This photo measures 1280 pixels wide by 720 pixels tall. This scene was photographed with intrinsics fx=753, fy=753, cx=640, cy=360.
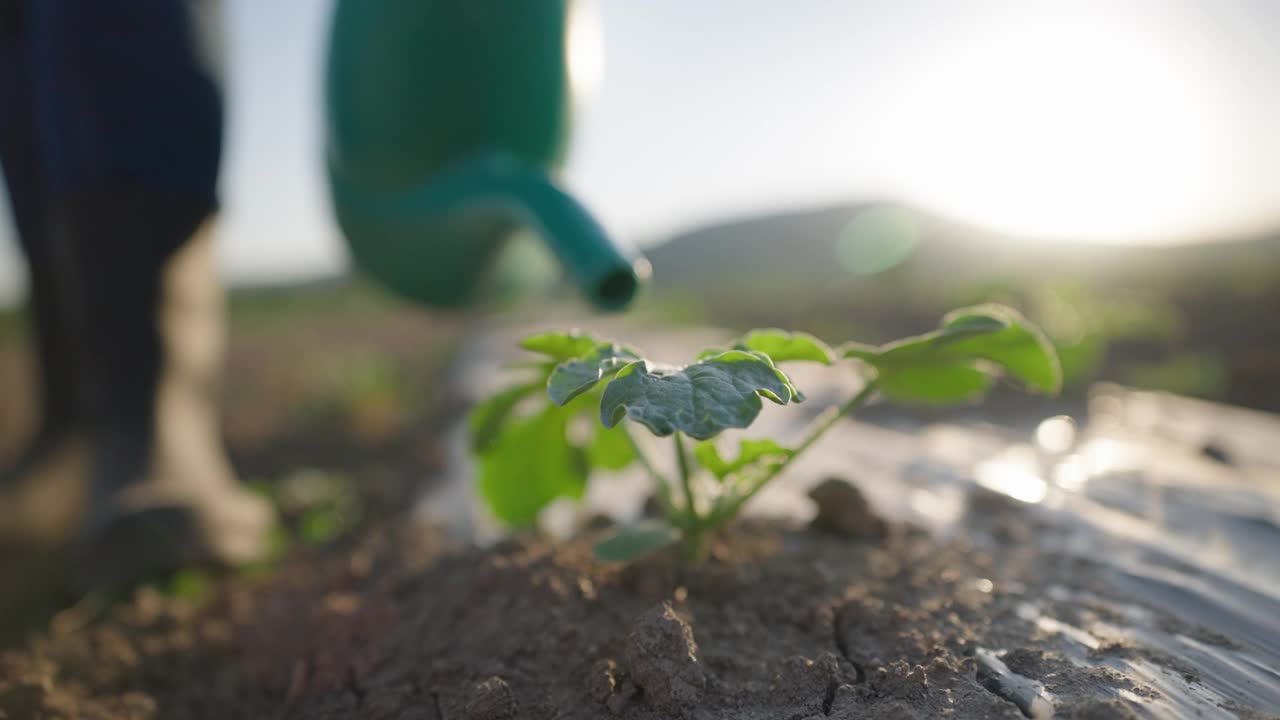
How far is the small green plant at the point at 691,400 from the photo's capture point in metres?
0.70

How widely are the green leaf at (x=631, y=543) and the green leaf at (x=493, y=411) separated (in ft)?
0.80

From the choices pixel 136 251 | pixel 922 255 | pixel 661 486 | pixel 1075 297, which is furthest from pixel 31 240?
pixel 922 255

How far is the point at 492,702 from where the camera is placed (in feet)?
2.56

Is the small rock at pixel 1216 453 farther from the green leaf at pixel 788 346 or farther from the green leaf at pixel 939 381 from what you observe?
the green leaf at pixel 788 346

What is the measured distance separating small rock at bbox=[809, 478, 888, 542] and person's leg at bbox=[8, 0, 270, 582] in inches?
47.7

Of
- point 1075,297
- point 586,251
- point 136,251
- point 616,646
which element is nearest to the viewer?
point 616,646

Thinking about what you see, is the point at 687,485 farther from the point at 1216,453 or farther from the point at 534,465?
the point at 1216,453

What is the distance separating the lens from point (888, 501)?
1560 mm

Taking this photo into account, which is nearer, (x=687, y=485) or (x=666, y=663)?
(x=666, y=663)

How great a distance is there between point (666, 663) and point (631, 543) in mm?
164

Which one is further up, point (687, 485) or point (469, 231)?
point (469, 231)

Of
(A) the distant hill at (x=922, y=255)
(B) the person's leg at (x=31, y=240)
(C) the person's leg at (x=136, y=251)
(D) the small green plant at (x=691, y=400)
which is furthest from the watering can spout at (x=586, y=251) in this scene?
(A) the distant hill at (x=922, y=255)

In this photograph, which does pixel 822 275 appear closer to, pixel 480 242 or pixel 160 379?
pixel 480 242

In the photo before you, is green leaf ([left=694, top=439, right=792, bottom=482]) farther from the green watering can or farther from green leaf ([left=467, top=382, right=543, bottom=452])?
the green watering can
